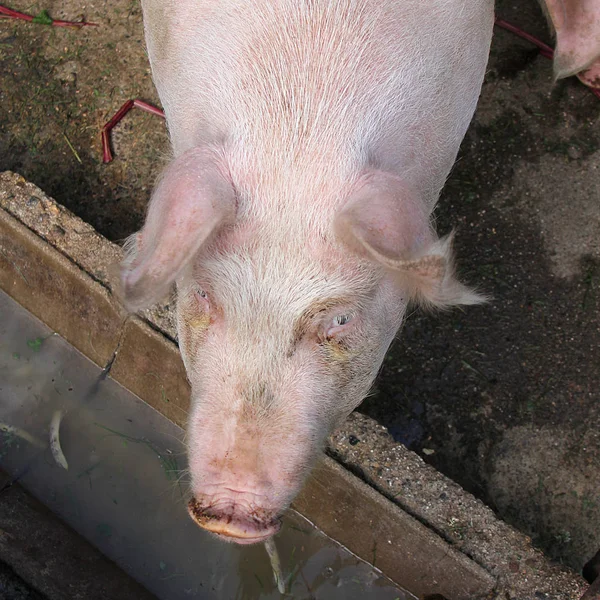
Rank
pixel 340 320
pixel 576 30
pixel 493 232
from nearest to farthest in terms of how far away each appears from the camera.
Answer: pixel 340 320
pixel 576 30
pixel 493 232

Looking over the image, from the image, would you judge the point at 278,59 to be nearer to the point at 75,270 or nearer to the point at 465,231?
the point at 75,270

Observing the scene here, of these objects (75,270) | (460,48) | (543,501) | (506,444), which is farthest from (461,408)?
(75,270)

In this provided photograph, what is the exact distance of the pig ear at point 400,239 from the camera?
152cm

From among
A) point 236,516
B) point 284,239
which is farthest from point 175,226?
point 236,516

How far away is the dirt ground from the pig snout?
1.38 meters

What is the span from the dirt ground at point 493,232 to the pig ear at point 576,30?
2.31 ft

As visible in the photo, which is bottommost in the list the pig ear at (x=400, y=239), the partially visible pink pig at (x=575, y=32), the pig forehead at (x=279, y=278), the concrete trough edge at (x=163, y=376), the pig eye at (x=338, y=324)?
the concrete trough edge at (x=163, y=376)

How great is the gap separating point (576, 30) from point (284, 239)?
1881 millimetres

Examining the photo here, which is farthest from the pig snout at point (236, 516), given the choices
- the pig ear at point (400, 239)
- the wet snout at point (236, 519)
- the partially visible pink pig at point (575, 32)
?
the partially visible pink pig at point (575, 32)

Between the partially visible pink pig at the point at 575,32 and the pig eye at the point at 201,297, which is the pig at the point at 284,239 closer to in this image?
the pig eye at the point at 201,297

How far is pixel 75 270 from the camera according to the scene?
3.01m

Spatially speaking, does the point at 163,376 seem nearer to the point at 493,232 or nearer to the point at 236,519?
the point at 236,519

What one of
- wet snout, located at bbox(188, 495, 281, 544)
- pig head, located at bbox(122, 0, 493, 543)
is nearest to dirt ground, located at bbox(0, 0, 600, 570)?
pig head, located at bbox(122, 0, 493, 543)

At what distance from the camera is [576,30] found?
2.90m
